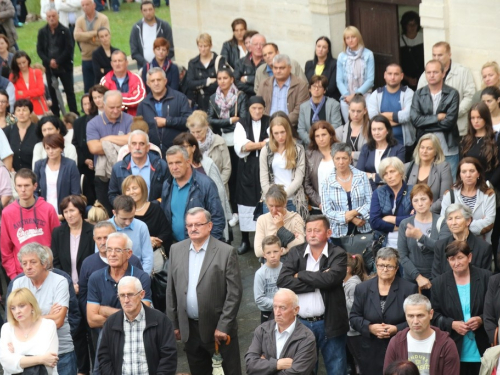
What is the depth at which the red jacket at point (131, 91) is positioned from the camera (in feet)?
47.9

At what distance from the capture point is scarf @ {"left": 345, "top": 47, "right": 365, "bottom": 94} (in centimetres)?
1432

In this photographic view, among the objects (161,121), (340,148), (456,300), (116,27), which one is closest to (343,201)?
(340,148)

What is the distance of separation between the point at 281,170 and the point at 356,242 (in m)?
1.62

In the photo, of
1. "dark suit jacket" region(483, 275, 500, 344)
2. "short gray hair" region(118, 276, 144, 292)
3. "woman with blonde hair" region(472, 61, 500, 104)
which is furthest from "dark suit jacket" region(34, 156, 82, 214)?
"dark suit jacket" region(483, 275, 500, 344)

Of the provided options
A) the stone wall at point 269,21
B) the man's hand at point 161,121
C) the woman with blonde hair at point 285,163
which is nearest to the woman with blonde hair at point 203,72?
the stone wall at point 269,21

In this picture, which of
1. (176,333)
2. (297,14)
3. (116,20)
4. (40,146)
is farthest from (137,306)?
(116,20)

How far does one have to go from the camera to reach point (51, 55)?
1866 cm

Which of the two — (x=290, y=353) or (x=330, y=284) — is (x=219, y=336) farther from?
(x=330, y=284)

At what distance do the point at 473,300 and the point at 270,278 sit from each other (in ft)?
6.62

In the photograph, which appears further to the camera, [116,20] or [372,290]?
[116,20]

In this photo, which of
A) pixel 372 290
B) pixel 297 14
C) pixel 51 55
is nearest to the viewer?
pixel 372 290

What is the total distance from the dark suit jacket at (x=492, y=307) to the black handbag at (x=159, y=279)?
11.1ft

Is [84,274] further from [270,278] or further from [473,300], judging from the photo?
[473,300]

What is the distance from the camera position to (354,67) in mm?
14320
